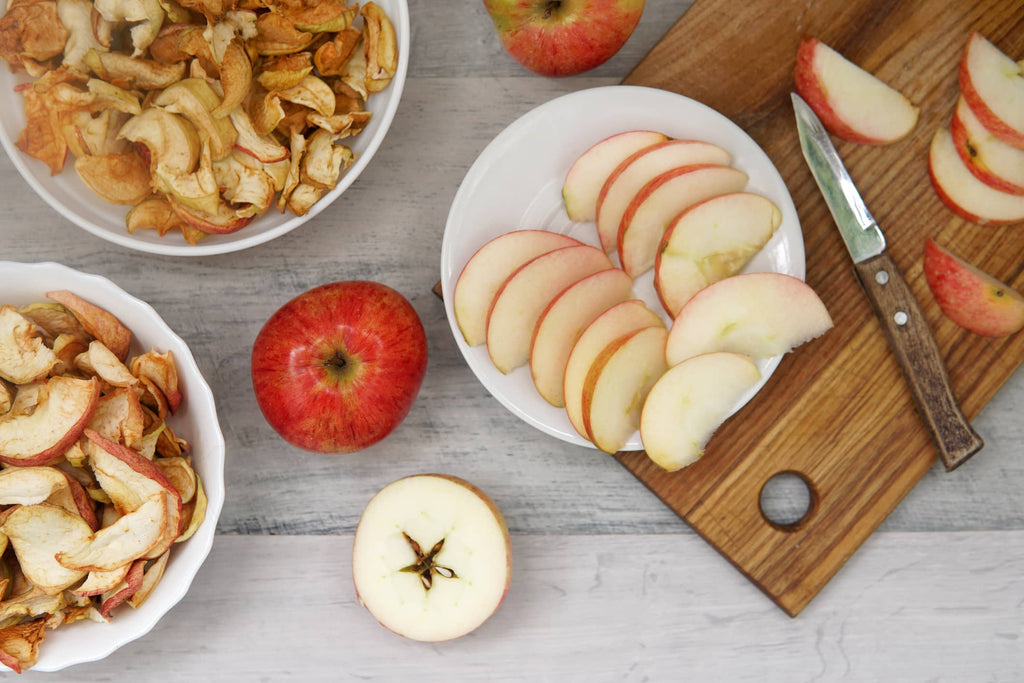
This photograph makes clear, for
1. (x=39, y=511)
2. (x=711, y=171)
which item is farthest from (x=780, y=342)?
(x=39, y=511)

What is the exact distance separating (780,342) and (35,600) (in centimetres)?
87

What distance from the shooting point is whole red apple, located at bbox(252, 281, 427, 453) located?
A: 917mm

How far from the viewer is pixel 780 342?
3.04 feet

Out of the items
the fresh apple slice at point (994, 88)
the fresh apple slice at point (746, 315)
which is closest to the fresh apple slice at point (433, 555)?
the fresh apple slice at point (746, 315)

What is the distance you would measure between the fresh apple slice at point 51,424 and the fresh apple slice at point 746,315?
2.07ft

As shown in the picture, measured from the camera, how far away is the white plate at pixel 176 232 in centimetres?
91

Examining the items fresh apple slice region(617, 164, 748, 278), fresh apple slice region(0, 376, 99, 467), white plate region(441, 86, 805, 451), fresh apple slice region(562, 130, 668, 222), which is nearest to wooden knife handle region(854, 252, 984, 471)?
white plate region(441, 86, 805, 451)

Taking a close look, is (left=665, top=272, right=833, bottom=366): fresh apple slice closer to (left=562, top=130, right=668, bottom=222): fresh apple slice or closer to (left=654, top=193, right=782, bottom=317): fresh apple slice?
(left=654, top=193, right=782, bottom=317): fresh apple slice

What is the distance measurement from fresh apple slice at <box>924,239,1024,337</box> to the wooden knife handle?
0.05 metres

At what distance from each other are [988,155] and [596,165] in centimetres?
47

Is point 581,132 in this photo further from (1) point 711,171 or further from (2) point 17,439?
(2) point 17,439

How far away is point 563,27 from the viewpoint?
0.91 m

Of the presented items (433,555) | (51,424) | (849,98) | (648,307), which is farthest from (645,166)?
(51,424)

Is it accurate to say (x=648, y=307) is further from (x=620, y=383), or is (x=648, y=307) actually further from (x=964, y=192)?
(x=964, y=192)
